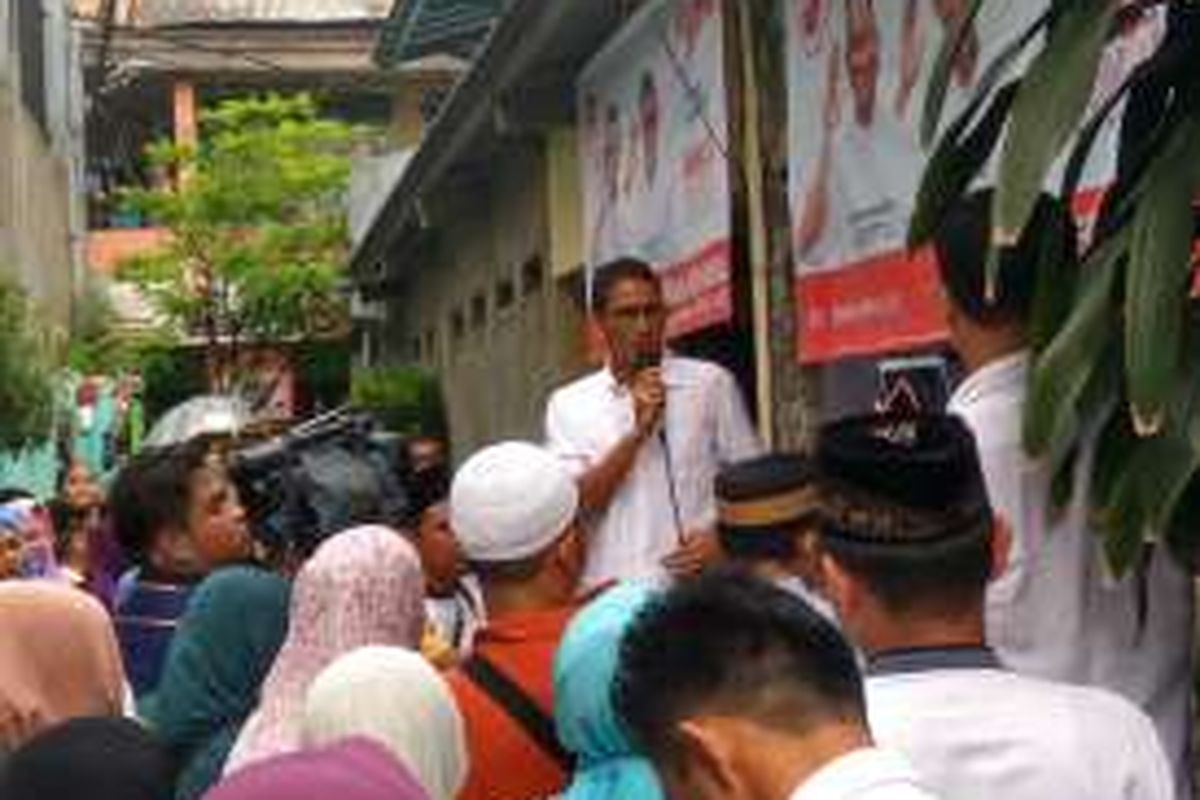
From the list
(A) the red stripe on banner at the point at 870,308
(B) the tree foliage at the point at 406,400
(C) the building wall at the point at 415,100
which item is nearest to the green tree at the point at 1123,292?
(A) the red stripe on banner at the point at 870,308

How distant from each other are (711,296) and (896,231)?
2202 millimetres

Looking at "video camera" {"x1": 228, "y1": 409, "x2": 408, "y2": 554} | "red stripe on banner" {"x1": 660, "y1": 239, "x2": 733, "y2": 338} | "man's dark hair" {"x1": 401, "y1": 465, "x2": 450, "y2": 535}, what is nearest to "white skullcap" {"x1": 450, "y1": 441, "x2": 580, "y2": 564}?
"video camera" {"x1": 228, "y1": 409, "x2": 408, "y2": 554}

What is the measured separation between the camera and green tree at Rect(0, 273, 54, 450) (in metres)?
19.6

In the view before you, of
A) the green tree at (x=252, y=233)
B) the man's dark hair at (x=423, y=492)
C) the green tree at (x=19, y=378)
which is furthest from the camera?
the green tree at (x=252, y=233)

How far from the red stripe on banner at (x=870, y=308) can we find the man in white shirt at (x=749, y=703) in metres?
3.29

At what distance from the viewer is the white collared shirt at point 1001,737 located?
3.22 metres

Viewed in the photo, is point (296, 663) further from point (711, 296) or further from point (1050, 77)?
point (711, 296)

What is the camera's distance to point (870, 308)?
6863mm

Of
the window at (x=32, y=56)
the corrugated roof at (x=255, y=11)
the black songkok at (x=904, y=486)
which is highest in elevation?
the corrugated roof at (x=255, y=11)

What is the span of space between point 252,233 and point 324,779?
3454cm

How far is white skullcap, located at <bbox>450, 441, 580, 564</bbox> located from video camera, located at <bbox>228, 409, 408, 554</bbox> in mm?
1955

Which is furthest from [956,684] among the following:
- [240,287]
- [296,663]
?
[240,287]

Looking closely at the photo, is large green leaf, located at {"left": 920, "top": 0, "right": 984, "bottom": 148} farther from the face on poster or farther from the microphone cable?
the microphone cable

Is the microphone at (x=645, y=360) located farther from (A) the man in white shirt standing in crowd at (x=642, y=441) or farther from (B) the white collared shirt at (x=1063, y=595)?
(B) the white collared shirt at (x=1063, y=595)
